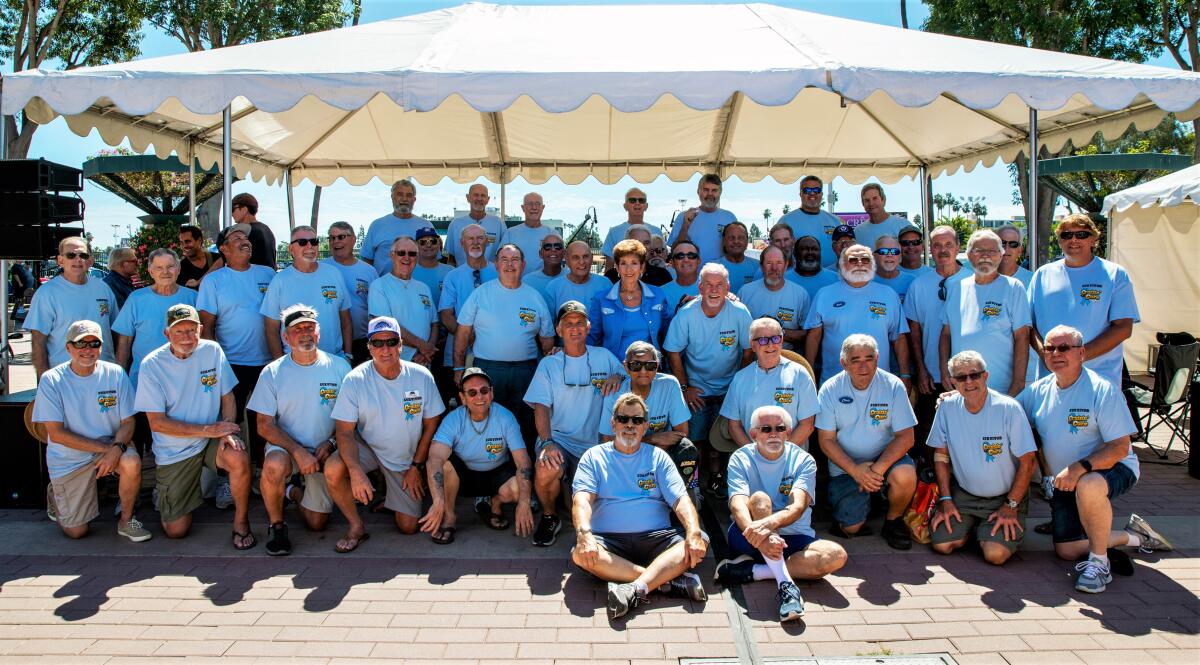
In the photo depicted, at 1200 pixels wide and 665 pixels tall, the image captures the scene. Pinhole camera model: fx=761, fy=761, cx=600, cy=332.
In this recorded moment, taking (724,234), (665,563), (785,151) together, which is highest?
(785,151)

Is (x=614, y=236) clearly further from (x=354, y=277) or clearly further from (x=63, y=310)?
(x=63, y=310)

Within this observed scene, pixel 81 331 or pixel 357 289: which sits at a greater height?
pixel 357 289

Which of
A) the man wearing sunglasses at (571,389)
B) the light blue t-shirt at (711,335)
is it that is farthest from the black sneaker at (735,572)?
the light blue t-shirt at (711,335)

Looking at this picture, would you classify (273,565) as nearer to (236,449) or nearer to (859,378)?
(236,449)

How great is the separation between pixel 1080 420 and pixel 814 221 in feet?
11.4

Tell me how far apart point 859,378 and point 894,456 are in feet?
1.64

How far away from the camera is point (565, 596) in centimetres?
376

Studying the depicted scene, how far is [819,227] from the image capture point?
23.7 ft

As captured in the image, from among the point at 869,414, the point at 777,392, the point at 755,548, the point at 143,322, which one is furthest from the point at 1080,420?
the point at 143,322

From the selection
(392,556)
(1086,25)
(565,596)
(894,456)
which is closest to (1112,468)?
(894,456)

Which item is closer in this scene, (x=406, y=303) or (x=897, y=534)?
(x=897, y=534)

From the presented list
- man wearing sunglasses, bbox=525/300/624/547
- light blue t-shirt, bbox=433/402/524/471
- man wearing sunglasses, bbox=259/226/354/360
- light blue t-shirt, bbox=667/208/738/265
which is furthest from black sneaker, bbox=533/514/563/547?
light blue t-shirt, bbox=667/208/738/265

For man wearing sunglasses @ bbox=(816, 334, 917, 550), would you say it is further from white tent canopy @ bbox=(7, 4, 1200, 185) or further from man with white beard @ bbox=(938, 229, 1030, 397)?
white tent canopy @ bbox=(7, 4, 1200, 185)

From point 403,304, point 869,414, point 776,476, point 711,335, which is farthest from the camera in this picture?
point 403,304
